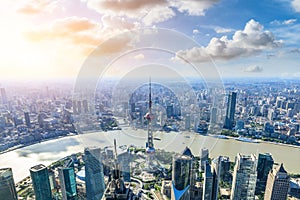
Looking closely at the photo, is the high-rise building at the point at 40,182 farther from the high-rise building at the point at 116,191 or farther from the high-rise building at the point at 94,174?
the high-rise building at the point at 116,191

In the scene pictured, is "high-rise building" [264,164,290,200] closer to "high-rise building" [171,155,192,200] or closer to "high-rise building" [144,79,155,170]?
"high-rise building" [171,155,192,200]

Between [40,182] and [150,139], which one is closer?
[40,182]

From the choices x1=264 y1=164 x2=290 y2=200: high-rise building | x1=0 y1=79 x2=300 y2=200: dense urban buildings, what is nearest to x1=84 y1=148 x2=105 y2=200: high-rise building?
x1=0 y1=79 x2=300 y2=200: dense urban buildings

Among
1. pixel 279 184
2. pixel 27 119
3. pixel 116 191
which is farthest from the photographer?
pixel 27 119

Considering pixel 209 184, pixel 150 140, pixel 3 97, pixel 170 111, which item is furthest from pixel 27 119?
pixel 209 184

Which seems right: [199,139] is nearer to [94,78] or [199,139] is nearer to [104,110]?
[104,110]

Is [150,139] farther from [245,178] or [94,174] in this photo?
[245,178]
